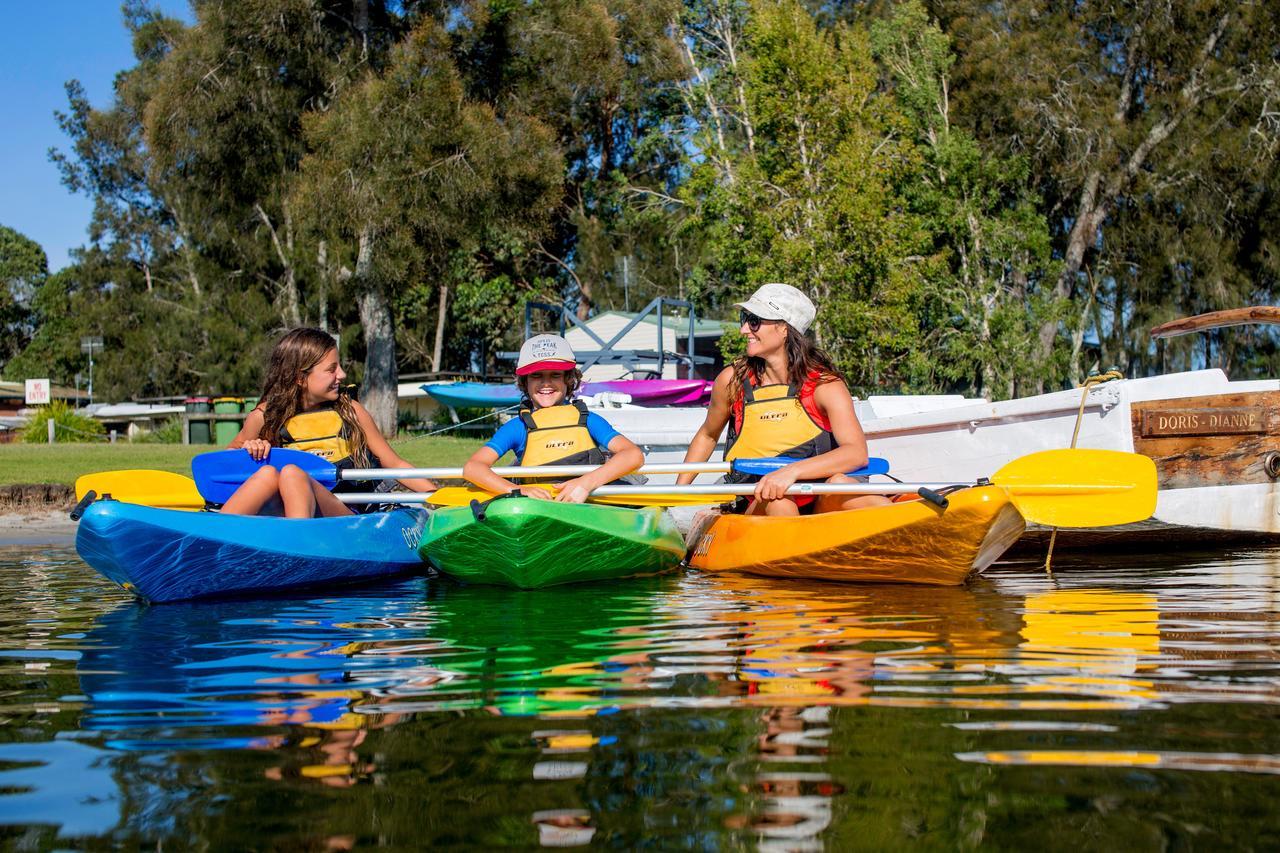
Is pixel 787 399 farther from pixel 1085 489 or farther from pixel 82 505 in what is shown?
pixel 82 505

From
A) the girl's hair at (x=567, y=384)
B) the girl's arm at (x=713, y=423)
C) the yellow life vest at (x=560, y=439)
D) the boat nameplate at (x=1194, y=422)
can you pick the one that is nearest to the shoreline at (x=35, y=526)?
the girl's hair at (x=567, y=384)

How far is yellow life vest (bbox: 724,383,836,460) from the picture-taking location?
6.30m

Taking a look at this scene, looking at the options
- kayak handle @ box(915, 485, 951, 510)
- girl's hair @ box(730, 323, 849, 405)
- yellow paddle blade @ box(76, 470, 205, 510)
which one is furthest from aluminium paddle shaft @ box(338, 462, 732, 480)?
kayak handle @ box(915, 485, 951, 510)

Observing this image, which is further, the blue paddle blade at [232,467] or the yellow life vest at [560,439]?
the yellow life vest at [560,439]

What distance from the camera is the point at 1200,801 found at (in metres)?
2.26

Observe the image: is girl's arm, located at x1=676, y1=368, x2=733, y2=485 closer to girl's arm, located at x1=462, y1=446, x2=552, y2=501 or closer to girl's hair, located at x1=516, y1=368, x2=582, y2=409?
girl's hair, located at x1=516, y1=368, x2=582, y2=409

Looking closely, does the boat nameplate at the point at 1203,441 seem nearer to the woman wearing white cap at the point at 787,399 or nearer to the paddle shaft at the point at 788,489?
the paddle shaft at the point at 788,489

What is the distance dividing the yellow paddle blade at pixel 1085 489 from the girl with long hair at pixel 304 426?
336 cm

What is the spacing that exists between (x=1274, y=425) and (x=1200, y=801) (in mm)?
6162

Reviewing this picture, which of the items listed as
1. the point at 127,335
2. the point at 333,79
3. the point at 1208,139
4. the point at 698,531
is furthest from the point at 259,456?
the point at 127,335

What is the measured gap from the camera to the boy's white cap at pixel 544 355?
6.49m

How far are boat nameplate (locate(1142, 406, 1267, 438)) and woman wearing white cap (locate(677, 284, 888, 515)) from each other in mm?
2556

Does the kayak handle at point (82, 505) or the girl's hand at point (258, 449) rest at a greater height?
the girl's hand at point (258, 449)

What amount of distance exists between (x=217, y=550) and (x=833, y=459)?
9.66ft
